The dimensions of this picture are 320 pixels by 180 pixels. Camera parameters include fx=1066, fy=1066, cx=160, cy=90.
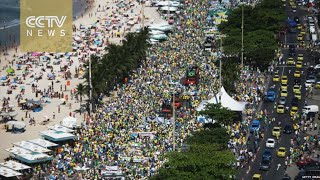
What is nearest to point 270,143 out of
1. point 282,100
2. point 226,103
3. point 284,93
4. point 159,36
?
point 226,103

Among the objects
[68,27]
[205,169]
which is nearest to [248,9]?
[68,27]

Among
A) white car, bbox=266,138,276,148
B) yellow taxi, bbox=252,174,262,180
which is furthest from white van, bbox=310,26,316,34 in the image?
yellow taxi, bbox=252,174,262,180

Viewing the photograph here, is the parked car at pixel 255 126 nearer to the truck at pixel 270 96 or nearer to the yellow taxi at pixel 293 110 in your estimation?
the yellow taxi at pixel 293 110

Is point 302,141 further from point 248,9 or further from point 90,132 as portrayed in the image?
point 248,9

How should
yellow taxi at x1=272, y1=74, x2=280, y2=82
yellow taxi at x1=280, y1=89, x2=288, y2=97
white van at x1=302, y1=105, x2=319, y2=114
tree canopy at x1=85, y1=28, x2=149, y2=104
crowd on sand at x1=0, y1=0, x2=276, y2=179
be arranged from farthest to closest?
yellow taxi at x1=272, y1=74, x2=280, y2=82 < tree canopy at x1=85, y1=28, x2=149, y2=104 < yellow taxi at x1=280, y1=89, x2=288, y2=97 < white van at x1=302, y1=105, x2=319, y2=114 < crowd on sand at x1=0, y1=0, x2=276, y2=179

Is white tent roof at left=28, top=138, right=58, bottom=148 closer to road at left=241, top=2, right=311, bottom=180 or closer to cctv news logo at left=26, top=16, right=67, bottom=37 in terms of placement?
road at left=241, top=2, right=311, bottom=180

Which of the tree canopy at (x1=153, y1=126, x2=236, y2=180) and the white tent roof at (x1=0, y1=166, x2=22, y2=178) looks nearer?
the tree canopy at (x1=153, y1=126, x2=236, y2=180)

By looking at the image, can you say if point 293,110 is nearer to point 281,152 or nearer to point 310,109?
point 310,109

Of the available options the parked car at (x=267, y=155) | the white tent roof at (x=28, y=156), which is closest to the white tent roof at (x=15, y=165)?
the white tent roof at (x=28, y=156)
